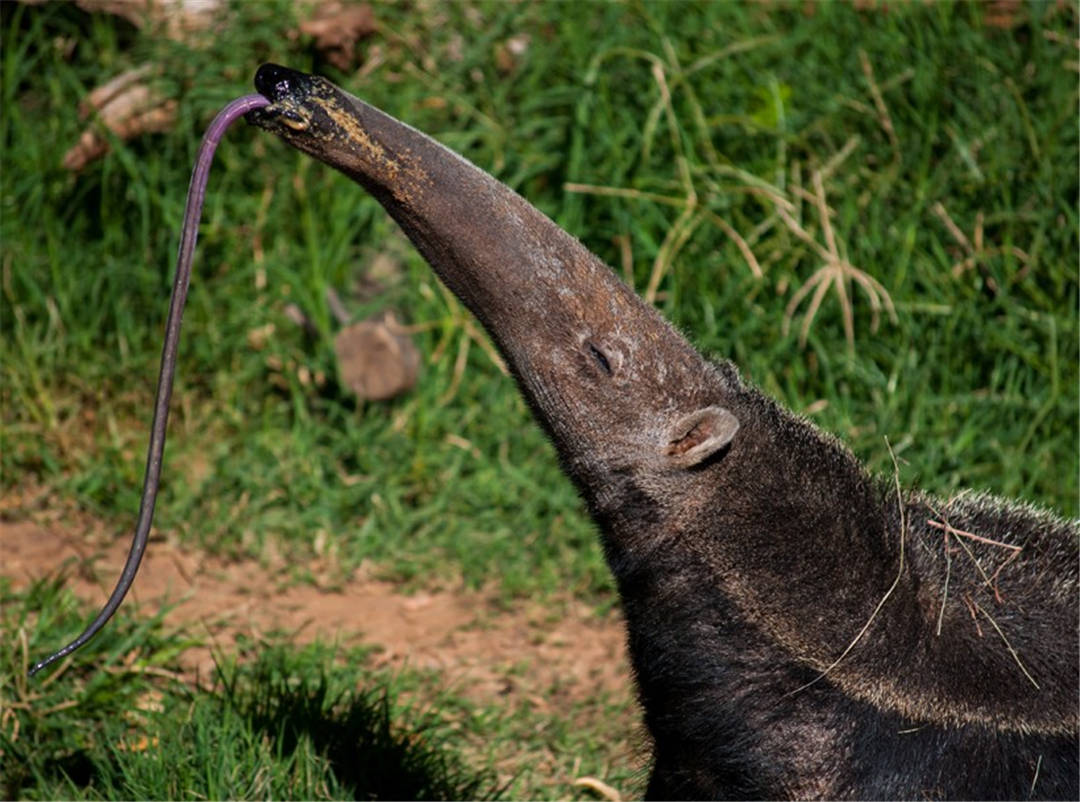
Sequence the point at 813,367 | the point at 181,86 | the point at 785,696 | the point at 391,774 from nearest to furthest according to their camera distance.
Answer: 1. the point at 785,696
2. the point at 391,774
3. the point at 813,367
4. the point at 181,86

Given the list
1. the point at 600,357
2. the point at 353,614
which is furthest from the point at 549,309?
the point at 353,614

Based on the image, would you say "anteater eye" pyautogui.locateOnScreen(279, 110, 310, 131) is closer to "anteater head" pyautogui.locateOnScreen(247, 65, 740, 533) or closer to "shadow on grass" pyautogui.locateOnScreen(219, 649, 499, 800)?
"anteater head" pyautogui.locateOnScreen(247, 65, 740, 533)

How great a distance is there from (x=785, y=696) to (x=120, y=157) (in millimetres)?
3792

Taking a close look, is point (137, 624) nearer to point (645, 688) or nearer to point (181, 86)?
point (645, 688)

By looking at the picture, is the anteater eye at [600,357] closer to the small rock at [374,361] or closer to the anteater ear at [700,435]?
the anteater ear at [700,435]

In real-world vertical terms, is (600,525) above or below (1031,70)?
above

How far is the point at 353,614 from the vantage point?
16.6 ft

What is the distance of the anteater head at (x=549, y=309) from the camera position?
2.74 metres

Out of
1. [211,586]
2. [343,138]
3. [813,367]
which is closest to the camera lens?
[343,138]

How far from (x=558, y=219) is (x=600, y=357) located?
10.1 feet

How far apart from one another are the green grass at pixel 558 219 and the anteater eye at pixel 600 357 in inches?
91.9

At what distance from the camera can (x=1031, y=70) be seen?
568 cm

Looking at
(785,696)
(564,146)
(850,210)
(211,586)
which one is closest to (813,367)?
(850,210)

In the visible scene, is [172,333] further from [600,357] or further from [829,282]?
[829,282]
